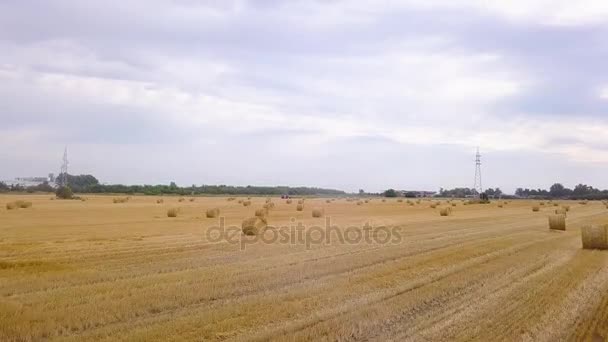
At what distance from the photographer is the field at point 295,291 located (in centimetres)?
757

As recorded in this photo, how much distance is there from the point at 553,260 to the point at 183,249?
29.8 feet

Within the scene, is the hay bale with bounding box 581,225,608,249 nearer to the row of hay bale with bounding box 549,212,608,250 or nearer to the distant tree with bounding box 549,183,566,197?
the row of hay bale with bounding box 549,212,608,250

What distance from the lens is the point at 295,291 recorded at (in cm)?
992

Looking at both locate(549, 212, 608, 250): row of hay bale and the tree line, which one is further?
the tree line

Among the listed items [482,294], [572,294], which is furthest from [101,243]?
[572,294]

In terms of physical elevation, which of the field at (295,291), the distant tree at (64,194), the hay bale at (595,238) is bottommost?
the field at (295,291)

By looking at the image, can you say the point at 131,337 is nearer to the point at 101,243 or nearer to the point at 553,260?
the point at 101,243

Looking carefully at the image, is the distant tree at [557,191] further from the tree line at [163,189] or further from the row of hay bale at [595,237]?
the row of hay bale at [595,237]

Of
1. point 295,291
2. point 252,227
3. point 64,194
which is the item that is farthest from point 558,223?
point 64,194

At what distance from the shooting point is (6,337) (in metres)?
6.85

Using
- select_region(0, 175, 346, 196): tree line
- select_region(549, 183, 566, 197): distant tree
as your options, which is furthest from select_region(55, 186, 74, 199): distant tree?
select_region(549, 183, 566, 197): distant tree

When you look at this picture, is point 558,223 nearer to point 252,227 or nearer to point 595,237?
point 595,237

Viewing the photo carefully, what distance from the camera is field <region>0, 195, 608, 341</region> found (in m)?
7.57

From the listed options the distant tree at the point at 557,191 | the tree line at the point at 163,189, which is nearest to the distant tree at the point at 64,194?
the tree line at the point at 163,189
